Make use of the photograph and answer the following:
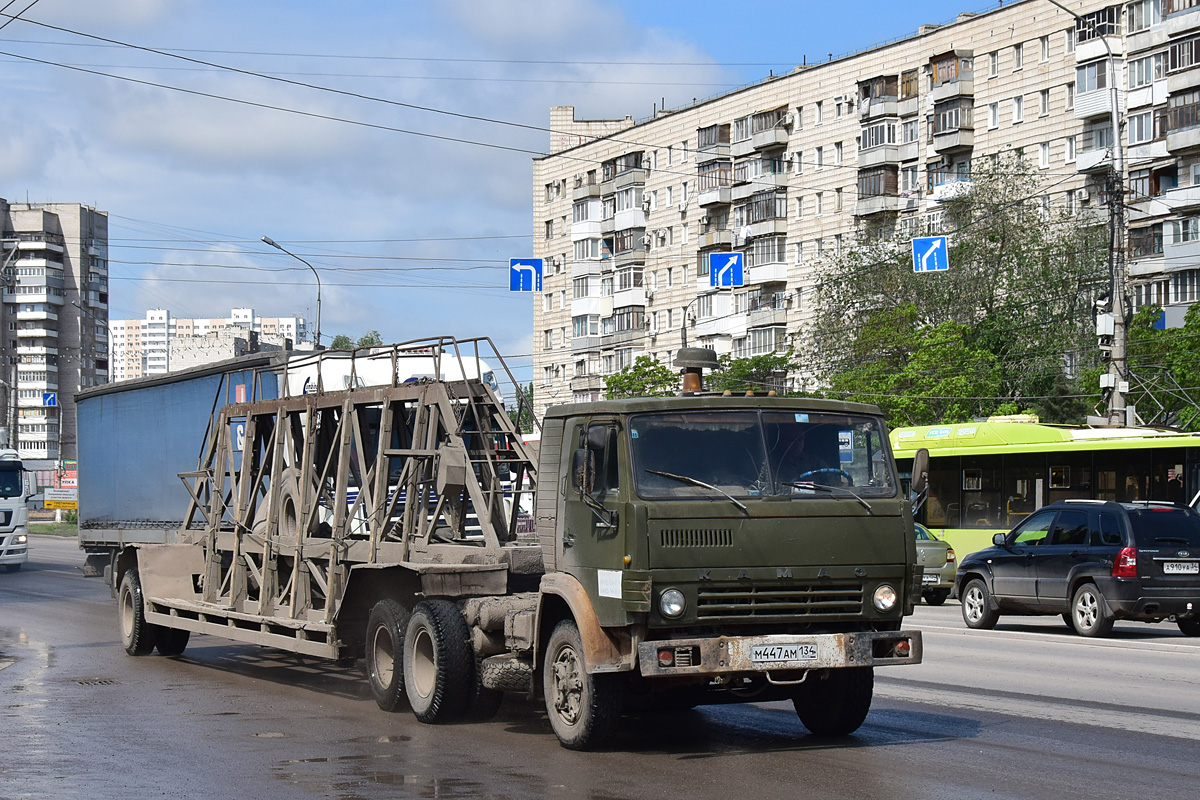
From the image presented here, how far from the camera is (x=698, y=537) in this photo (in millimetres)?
9078

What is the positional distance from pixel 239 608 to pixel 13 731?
4041 mm

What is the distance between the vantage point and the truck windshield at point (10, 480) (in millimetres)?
36656

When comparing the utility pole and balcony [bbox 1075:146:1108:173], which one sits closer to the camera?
the utility pole

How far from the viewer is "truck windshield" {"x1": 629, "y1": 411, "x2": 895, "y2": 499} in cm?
928

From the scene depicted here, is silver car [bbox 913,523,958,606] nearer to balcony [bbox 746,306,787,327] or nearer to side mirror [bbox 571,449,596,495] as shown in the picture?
side mirror [bbox 571,449,596,495]

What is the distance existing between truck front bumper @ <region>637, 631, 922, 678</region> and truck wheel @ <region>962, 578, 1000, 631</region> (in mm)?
12583

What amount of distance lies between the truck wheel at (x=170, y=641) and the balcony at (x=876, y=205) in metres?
54.8

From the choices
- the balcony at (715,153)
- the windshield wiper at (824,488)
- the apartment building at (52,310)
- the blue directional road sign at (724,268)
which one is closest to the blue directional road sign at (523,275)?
the blue directional road sign at (724,268)

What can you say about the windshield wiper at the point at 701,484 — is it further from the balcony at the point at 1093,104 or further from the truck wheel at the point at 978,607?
the balcony at the point at 1093,104

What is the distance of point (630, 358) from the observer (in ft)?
266

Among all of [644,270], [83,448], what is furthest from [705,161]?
[83,448]

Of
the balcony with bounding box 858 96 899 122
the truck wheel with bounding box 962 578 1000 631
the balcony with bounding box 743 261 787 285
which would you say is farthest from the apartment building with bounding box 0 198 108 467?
the truck wheel with bounding box 962 578 1000 631

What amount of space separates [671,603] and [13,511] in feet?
101

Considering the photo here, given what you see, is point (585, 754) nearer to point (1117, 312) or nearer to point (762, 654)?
point (762, 654)
